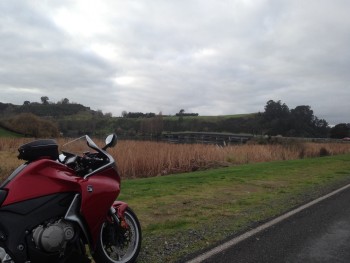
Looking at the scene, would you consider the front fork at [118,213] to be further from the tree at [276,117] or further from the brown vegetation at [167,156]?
the tree at [276,117]

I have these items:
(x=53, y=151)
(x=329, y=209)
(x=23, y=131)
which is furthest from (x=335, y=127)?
(x=53, y=151)

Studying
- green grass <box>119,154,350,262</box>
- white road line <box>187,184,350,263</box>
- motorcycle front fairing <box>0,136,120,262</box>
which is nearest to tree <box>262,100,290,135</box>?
green grass <box>119,154,350,262</box>

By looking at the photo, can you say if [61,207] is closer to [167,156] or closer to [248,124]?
[167,156]

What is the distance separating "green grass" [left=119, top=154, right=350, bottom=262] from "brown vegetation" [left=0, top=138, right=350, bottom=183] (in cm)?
524

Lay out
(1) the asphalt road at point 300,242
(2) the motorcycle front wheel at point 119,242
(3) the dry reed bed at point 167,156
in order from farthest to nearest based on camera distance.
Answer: (3) the dry reed bed at point 167,156
(1) the asphalt road at point 300,242
(2) the motorcycle front wheel at point 119,242

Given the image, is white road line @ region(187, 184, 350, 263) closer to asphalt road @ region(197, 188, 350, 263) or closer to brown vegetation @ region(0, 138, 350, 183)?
asphalt road @ region(197, 188, 350, 263)

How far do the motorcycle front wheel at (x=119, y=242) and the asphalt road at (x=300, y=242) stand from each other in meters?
0.97

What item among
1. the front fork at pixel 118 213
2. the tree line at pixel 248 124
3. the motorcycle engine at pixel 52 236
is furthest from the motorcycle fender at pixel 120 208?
the tree line at pixel 248 124

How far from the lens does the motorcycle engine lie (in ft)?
13.1

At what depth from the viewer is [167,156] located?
21391 mm

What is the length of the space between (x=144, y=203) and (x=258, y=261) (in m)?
4.77

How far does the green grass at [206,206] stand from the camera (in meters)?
6.35

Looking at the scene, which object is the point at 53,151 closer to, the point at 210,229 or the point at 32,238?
the point at 32,238

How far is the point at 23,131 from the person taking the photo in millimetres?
46219
